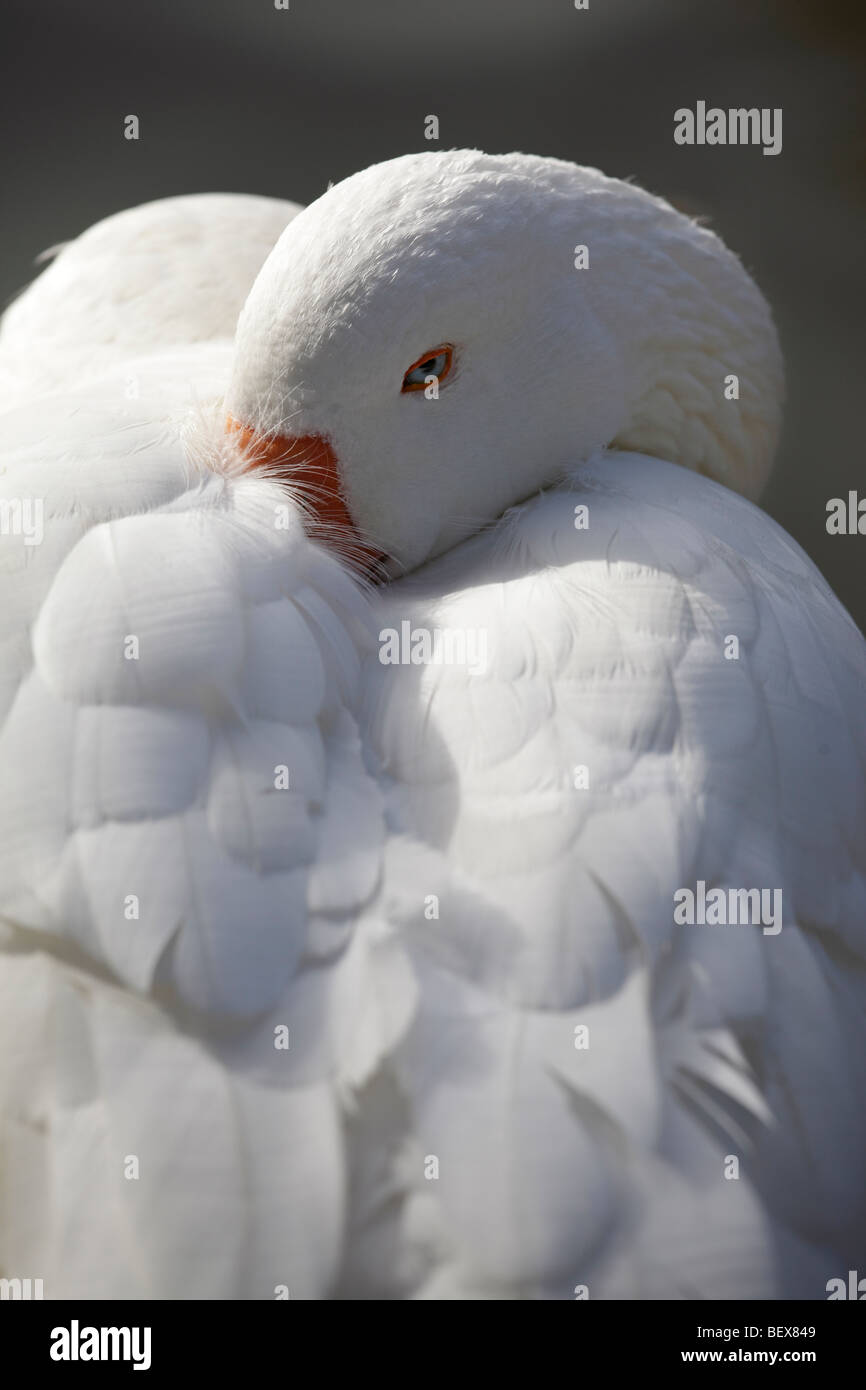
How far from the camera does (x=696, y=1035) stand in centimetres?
77

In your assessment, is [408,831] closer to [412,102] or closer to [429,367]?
[429,367]

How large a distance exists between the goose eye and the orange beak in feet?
0.28

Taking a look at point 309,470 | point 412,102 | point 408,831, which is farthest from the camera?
point 412,102

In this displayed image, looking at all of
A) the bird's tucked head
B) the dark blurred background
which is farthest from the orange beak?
the dark blurred background

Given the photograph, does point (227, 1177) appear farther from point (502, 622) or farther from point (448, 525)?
point (448, 525)

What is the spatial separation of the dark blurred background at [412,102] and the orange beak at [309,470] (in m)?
1.67

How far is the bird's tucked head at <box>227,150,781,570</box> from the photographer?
0.96 m

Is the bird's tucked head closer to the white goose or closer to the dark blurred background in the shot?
the white goose

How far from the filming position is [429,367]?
3.32 feet

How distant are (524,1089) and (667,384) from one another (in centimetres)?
72

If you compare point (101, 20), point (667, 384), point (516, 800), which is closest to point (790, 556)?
point (667, 384)

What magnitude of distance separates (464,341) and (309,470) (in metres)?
0.17

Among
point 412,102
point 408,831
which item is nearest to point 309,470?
point 408,831

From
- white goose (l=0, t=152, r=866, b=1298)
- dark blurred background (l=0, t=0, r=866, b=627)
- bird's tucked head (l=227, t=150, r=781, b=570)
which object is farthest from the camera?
dark blurred background (l=0, t=0, r=866, b=627)
